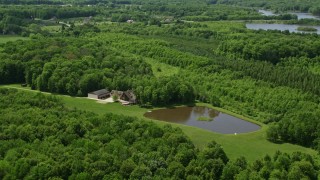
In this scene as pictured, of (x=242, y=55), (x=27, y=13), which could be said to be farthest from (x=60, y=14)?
(x=242, y=55)

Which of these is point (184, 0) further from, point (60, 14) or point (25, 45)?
point (25, 45)

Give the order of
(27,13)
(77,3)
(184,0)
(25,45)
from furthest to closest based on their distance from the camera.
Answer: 1. (184,0)
2. (77,3)
3. (27,13)
4. (25,45)

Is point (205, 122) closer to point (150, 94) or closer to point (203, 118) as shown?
point (203, 118)

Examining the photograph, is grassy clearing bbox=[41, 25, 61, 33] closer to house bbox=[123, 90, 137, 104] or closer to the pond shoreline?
house bbox=[123, 90, 137, 104]

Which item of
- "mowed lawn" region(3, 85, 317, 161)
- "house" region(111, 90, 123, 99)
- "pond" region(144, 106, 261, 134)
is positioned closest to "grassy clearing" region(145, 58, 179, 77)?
"house" region(111, 90, 123, 99)

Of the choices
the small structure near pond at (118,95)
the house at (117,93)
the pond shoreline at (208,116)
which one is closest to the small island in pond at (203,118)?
the pond shoreline at (208,116)

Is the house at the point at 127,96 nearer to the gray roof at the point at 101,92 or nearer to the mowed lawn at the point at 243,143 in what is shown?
the gray roof at the point at 101,92
